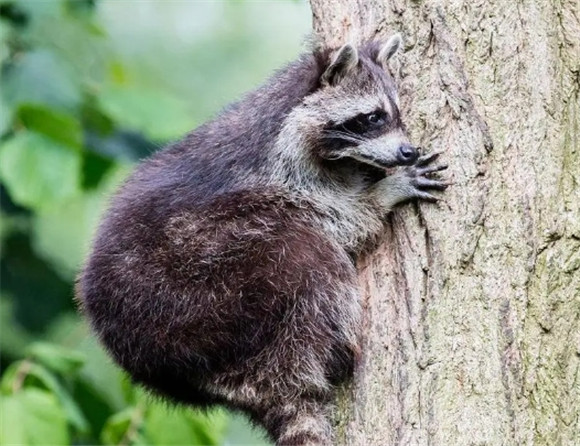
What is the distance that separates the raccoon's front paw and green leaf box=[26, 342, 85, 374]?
2.45 metres

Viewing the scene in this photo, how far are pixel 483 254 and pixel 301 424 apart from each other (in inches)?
38.4

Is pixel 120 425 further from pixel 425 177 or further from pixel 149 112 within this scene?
pixel 425 177

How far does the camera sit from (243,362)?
15.7 feet

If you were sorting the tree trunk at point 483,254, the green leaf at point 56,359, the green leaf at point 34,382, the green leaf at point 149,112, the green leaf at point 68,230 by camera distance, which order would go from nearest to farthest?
the tree trunk at point 483,254 < the green leaf at point 34,382 < the green leaf at point 56,359 < the green leaf at point 149,112 < the green leaf at point 68,230

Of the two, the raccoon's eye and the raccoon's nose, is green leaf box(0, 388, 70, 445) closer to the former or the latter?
the raccoon's eye

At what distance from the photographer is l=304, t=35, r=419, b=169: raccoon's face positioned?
4.77 metres

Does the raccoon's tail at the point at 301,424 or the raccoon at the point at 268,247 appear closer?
the raccoon's tail at the point at 301,424

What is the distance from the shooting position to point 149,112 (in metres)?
6.76

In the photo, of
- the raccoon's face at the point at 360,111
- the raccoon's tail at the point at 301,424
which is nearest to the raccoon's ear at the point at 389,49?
the raccoon's face at the point at 360,111

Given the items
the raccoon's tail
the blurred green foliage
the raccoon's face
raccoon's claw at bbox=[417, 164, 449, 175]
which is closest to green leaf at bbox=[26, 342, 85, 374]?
the blurred green foliage

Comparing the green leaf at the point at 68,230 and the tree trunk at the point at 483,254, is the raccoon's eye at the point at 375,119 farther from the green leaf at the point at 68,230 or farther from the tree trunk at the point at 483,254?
the green leaf at the point at 68,230

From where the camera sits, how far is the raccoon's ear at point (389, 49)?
472cm

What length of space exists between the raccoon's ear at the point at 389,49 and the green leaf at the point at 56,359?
8.05ft

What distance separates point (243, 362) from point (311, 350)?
0.28 metres
